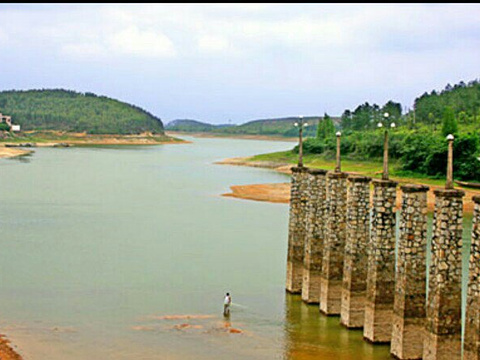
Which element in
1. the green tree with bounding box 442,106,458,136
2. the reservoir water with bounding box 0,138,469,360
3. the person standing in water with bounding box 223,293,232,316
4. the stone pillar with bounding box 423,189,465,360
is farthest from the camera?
the green tree with bounding box 442,106,458,136

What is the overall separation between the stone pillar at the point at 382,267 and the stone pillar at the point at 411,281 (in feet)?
3.29

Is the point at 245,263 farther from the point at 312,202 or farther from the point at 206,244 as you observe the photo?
the point at 312,202

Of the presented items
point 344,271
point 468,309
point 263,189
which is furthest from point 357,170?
point 468,309

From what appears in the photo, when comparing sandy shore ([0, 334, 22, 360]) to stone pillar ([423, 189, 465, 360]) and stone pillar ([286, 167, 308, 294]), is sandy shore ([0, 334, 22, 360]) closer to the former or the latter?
stone pillar ([286, 167, 308, 294])

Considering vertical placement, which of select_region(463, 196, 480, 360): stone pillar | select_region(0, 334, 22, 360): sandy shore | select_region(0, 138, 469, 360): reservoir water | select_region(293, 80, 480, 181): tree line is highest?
select_region(293, 80, 480, 181): tree line

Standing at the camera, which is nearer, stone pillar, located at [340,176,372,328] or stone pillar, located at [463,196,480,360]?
stone pillar, located at [463,196,480,360]

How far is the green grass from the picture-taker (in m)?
64.2

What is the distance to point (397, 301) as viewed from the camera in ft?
56.7

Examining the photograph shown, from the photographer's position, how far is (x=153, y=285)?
27969 mm

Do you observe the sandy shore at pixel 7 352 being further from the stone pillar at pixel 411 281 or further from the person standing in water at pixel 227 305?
the stone pillar at pixel 411 281

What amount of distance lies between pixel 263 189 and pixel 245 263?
3726 cm

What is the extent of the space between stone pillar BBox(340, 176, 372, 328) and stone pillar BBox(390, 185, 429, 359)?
2.52 m

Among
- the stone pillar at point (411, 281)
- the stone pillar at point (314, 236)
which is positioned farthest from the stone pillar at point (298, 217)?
the stone pillar at point (411, 281)

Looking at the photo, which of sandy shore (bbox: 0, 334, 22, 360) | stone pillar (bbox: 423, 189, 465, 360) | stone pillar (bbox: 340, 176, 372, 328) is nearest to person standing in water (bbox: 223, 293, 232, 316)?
stone pillar (bbox: 340, 176, 372, 328)
